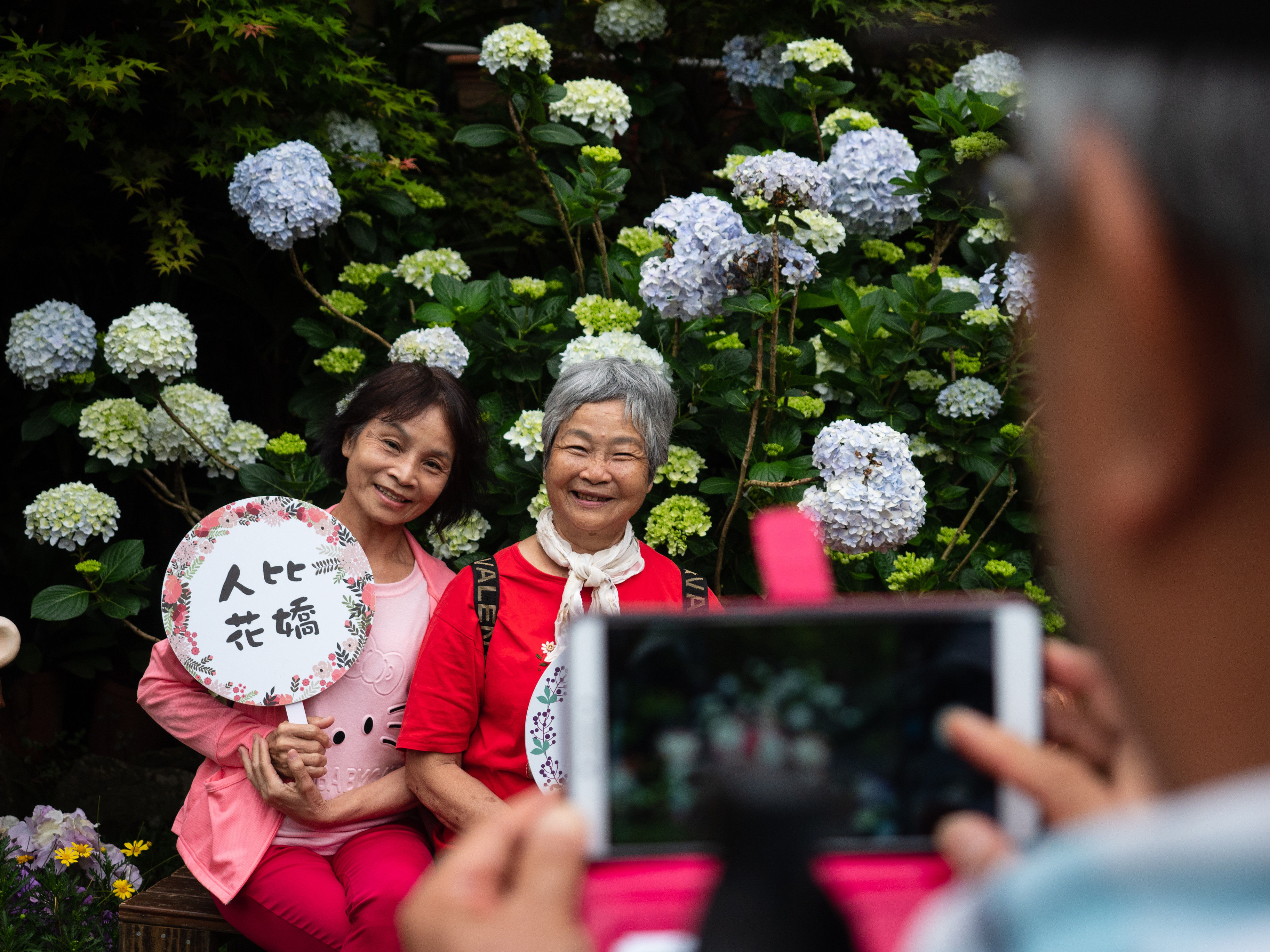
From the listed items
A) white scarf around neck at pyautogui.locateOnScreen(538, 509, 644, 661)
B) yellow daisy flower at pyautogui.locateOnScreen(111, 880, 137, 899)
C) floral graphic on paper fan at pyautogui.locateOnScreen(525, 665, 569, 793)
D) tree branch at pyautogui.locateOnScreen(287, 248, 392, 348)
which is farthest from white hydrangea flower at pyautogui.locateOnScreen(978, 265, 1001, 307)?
yellow daisy flower at pyautogui.locateOnScreen(111, 880, 137, 899)

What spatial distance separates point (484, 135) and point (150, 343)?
3.70 feet

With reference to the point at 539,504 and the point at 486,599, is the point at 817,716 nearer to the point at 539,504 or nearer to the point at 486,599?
the point at 486,599

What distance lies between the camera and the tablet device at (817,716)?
26.0 inches

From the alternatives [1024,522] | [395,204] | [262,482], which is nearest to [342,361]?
[262,482]

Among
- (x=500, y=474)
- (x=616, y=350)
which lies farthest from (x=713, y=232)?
(x=500, y=474)

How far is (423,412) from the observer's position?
8.06 ft

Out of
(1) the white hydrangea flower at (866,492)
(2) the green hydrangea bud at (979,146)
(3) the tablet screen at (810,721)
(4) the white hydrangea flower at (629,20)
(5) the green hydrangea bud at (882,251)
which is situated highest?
(4) the white hydrangea flower at (629,20)

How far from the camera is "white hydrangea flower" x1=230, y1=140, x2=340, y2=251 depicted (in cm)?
281

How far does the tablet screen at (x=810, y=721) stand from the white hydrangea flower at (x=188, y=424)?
103 inches

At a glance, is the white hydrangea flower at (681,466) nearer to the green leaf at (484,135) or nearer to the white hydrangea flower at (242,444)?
the green leaf at (484,135)

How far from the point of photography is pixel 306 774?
2125 mm

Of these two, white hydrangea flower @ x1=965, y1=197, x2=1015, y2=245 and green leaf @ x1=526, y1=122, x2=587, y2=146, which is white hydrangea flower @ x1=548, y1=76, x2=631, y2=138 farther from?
white hydrangea flower @ x1=965, y1=197, x2=1015, y2=245

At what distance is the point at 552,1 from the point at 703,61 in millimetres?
625

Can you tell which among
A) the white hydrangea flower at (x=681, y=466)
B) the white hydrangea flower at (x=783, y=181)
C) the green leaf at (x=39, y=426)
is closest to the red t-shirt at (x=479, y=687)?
the white hydrangea flower at (x=681, y=466)
